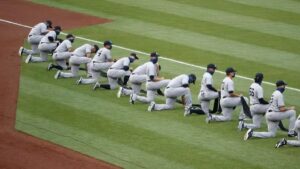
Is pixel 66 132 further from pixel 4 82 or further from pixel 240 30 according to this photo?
pixel 240 30

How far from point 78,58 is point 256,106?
6.26m

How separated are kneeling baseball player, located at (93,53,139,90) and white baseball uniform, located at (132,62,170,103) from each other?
83 centimetres

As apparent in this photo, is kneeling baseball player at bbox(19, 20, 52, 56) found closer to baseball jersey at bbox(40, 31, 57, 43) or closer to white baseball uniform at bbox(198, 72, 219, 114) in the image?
baseball jersey at bbox(40, 31, 57, 43)

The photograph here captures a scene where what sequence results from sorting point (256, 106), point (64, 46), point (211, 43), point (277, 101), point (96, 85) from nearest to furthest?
point (277, 101) < point (256, 106) < point (96, 85) < point (64, 46) < point (211, 43)

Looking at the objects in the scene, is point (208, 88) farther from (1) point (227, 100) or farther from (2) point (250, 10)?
(2) point (250, 10)

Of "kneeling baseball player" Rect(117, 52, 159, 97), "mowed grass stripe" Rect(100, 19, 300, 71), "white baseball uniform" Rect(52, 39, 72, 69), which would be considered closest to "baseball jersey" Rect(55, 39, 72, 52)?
"white baseball uniform" Rect(52, 39, 72, 69)

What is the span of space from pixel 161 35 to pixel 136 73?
661 centimetres

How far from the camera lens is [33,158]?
15750mm

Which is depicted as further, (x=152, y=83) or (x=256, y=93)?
(x=152, y=83)

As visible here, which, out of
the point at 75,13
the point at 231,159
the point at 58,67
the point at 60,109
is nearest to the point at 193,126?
the point at 231,159

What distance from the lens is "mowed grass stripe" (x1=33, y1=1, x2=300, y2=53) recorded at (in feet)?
82.3

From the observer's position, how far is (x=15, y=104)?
62.8 ft

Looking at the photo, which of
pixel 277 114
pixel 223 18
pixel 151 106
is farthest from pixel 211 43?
pixel 277 114

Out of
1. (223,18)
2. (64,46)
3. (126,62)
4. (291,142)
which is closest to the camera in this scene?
(291,142)
